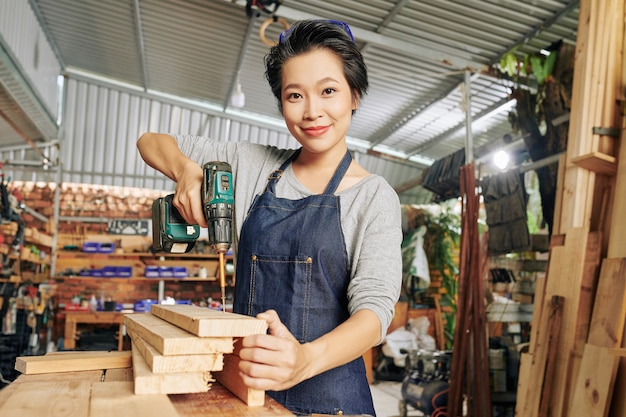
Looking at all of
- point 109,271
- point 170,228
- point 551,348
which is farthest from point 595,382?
point 109,271

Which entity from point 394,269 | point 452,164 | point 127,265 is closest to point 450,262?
point 452,164

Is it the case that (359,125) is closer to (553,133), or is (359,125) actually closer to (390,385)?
(390,385)

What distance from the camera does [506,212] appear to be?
16.0 feet

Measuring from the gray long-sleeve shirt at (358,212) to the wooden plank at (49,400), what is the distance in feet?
2.12

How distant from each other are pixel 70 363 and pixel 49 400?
0.35 metres

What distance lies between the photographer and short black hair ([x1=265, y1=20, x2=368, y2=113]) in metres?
1.57

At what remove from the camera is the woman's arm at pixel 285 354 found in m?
1.05

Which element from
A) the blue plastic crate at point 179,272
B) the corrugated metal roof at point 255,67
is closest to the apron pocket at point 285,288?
the corrugated metal roof at point 255,67

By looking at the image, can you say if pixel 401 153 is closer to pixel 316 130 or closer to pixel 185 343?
pixel 316 130

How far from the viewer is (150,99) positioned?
10039mm

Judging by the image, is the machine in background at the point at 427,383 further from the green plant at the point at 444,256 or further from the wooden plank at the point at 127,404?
the wooden plank at the point at 127,404

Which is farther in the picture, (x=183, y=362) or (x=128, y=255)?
(x=128, y=255)

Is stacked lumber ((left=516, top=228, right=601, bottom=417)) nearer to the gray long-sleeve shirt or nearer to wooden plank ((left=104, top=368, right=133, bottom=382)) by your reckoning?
the gray long-sleeve shirt

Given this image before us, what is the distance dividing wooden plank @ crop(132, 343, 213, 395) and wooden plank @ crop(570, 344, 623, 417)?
2133 millimetres
